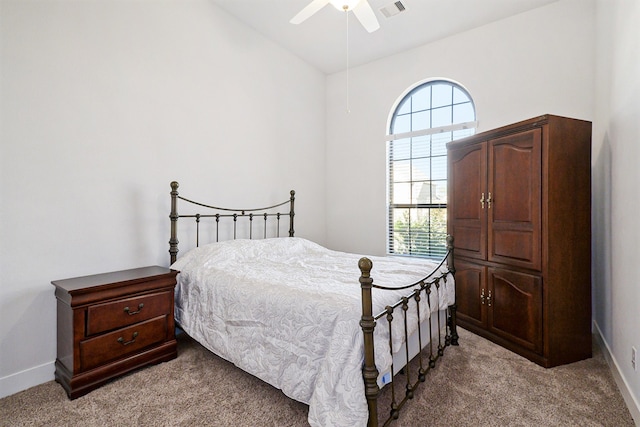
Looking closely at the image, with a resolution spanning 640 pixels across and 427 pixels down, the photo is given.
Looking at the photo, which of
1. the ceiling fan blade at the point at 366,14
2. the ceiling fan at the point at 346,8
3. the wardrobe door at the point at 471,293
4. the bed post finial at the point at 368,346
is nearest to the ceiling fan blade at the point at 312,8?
the ceiling fan at the point at 346,8

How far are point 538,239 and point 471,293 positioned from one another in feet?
2.65

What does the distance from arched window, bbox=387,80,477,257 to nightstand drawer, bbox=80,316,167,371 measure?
287 cm

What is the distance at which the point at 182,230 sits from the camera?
286cm

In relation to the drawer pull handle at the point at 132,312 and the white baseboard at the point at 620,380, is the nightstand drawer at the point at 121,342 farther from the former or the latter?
the white baseboard at the point at 620,380

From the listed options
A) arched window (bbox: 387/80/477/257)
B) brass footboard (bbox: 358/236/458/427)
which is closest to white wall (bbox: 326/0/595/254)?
arched window (bbox: 387/80/477/257)

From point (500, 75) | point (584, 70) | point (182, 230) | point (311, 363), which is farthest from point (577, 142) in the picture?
point (182, 230)

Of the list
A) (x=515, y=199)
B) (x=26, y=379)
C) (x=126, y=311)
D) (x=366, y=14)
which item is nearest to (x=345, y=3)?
(x=366, y=14)

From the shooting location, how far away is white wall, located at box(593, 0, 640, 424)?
1.77m

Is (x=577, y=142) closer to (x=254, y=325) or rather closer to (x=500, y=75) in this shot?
(x=500, y=75)

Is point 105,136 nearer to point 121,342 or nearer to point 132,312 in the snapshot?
point 132,312

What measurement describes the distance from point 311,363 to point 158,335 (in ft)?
4.36

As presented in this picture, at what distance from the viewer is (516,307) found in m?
2.46

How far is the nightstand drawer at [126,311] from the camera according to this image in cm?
193

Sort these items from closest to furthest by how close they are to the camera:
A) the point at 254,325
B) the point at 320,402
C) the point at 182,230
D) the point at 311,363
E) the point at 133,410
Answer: the point at 320,402 < the point at 311,363 < the point at 133,410 < the point at 254,325 < the point at 182,230
